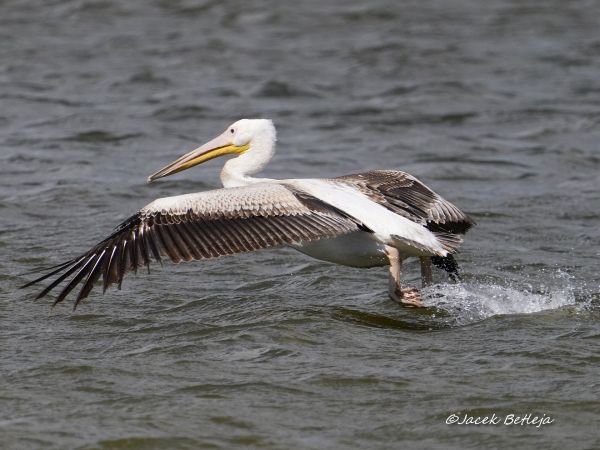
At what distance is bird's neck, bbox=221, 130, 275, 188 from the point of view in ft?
23.8

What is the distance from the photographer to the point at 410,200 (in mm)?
7000

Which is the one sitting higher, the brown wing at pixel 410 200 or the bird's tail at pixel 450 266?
the brown wing at pixel 410 200

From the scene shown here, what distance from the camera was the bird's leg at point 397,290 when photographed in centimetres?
642

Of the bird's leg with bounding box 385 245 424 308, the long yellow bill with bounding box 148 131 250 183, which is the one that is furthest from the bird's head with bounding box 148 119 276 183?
the bird's leg with bounding box 385 245 424 308

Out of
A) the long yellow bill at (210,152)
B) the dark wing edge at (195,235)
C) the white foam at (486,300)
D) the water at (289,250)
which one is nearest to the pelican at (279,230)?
the dark wing edge at (195,235)

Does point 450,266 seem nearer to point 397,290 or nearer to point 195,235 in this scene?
point 397,290

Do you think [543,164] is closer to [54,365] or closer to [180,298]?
[180,298]

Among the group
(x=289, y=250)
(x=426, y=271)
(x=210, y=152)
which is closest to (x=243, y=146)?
(x=210, y=152)

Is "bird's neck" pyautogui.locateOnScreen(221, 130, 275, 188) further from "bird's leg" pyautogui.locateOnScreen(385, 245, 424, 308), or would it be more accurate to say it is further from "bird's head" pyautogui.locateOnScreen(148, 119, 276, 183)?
"bird's leg" pyautogui.locateOnScreen(385, 245, 424, 308)

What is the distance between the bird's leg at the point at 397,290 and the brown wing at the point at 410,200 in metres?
0.36

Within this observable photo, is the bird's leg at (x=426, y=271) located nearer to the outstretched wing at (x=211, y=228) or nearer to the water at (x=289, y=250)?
the water at (x=289, y=250)

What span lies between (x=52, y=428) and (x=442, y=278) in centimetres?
341

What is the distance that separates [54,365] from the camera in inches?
217

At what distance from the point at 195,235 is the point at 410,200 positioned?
58.4 inches
